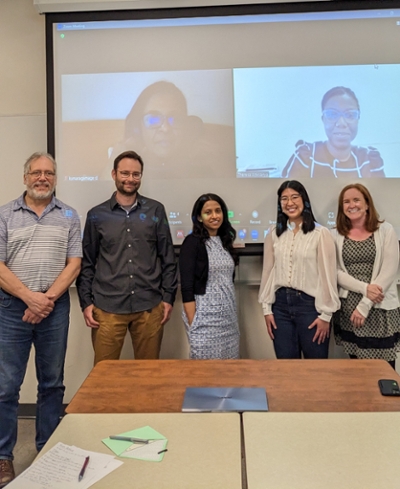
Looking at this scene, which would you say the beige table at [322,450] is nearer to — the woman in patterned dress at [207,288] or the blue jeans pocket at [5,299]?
the woman in patterned dress at [207,288]

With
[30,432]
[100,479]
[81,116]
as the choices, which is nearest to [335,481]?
[100,479]

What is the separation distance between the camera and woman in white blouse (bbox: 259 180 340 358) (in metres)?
2.14

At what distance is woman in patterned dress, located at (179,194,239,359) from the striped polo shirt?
69 centimetres

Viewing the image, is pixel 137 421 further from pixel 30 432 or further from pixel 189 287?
pixel 30 432

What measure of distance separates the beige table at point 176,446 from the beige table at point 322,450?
0.05 meters

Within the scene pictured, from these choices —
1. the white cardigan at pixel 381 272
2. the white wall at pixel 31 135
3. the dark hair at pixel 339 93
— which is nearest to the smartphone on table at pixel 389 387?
the white cardigan at pixel 381 272

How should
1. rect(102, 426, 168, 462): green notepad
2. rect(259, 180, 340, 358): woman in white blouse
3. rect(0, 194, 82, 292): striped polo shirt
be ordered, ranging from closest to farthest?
rect(102, 426, 168, 462): green notepad → rect(0, 194, 82, 292): striped polo shirt → rect(259, 180, 340, 358): woman in white blouse

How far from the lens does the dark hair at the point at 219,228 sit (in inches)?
90.0

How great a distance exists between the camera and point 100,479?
88 centimetres

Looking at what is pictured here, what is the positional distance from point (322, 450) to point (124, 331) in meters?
1.56

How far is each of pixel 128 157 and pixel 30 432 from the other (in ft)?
6.21

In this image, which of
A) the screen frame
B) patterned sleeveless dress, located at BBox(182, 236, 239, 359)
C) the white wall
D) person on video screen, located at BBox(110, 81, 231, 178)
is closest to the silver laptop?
patterned sleeveless dress, located at BBox(182, 236, 239, 359)

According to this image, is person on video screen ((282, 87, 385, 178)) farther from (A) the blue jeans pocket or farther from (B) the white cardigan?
(A) the blue jeans pocket

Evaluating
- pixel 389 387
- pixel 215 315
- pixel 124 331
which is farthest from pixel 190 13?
pixel 389 387
